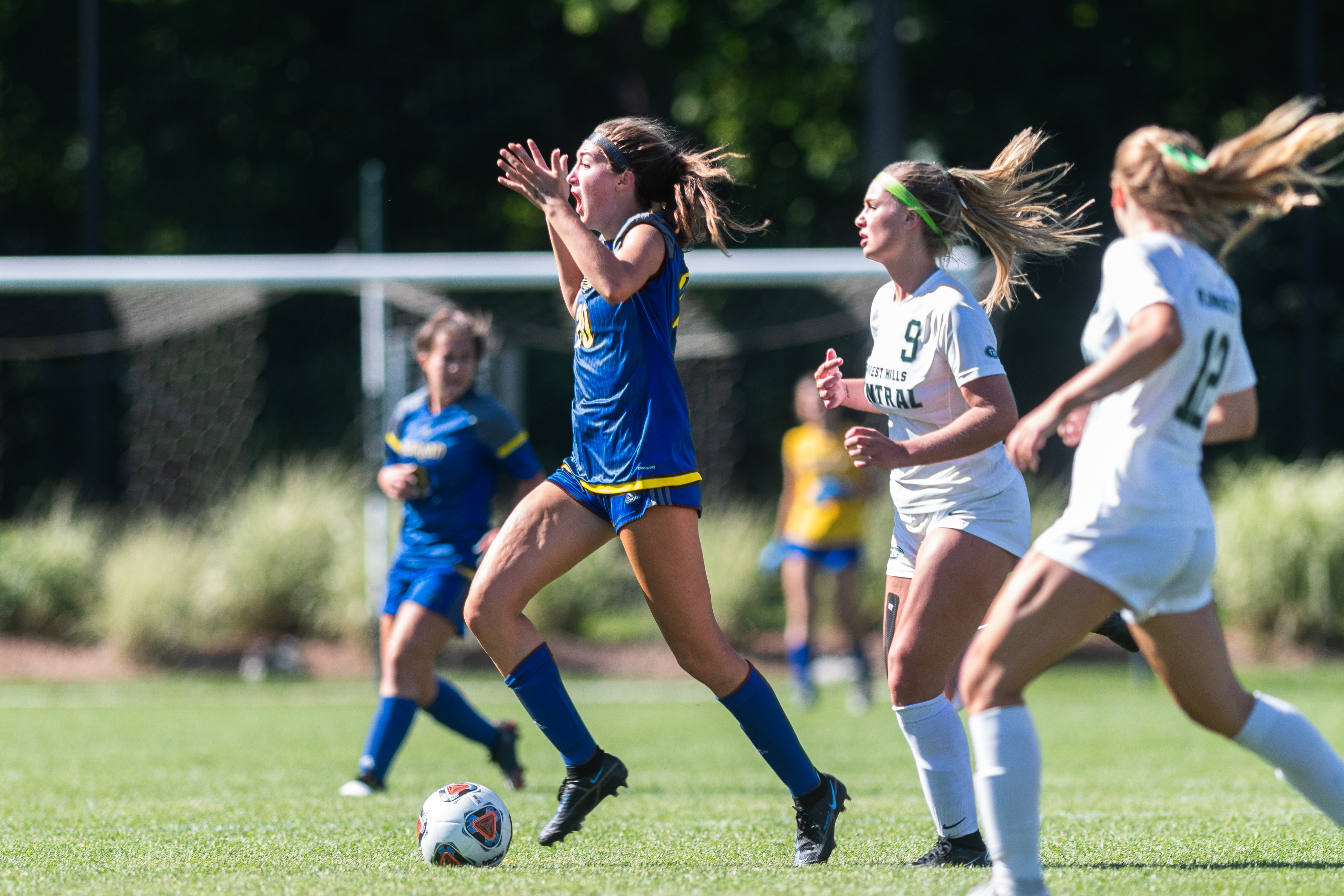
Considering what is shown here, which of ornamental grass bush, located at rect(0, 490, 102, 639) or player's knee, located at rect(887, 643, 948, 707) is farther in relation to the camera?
ornamental grass bush, located at rect(0, 490, 102, 639)

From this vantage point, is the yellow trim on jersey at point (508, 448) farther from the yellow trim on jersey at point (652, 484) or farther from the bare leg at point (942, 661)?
the bare leg at point (942, 661)

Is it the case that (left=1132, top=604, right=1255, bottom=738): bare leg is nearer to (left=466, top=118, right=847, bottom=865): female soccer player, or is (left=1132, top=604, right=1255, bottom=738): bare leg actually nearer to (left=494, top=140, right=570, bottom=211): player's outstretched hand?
(left=466, top=118, right=847, bottom=865): female soccer player

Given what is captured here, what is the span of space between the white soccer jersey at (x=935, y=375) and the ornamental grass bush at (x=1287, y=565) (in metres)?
10.1

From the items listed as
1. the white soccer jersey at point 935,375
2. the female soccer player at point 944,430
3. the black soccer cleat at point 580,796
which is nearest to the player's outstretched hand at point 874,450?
the female soccer player at point 944,430

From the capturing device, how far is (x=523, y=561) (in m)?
4.39

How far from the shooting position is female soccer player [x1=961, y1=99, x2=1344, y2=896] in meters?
3.25

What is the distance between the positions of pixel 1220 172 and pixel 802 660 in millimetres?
7610

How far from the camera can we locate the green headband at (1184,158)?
339 cm

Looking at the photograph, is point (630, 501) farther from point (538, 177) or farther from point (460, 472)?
point (460, 472)

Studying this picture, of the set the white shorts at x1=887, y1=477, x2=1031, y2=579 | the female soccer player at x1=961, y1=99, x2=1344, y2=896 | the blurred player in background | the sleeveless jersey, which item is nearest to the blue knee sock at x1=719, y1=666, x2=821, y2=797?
the white shorts at x1=887, y1=477, x2=1031, y2=579

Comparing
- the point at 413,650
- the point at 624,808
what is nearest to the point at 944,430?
the point at 624,808

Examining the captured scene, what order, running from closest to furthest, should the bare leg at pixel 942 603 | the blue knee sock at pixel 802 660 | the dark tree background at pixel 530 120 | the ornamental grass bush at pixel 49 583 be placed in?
1. the bare leg at pixel 942 603
2. the blue knee sock at pixel 802 660
3. the ornamental grass bush at pixel 49 583
4. the dark tree background at pixel 530 120

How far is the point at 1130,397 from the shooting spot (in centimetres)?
333

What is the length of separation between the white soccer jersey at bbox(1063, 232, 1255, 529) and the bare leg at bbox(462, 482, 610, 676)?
1574mm
